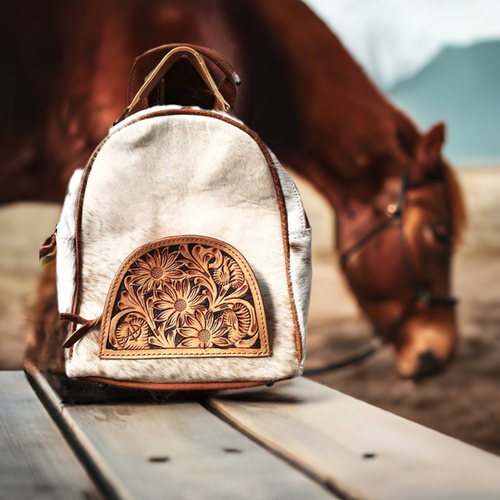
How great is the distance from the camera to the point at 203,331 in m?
0.46

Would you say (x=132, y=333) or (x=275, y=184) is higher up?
(x=275, y=184)

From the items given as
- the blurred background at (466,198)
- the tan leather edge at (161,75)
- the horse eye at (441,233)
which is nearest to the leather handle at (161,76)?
the tan leather edge at (161,75)

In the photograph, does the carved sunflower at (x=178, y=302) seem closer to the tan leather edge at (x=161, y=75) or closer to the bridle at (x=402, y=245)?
the tan leather edge at (x=161, y=75)

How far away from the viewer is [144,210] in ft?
1.60

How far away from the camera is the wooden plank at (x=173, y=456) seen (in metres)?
0.28

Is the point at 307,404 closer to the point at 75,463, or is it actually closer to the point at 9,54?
the point at 75,463

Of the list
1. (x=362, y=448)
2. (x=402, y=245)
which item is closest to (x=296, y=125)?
(x=402, y=245)

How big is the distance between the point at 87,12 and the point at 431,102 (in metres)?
0.85

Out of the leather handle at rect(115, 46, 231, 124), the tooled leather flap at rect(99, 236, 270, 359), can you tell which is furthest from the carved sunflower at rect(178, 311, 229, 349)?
the leather handle at rect(115, 46, 231, 124)

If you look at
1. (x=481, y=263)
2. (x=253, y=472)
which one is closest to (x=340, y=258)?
(x=481, y=263)

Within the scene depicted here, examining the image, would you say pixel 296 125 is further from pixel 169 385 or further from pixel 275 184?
pixel 169 385

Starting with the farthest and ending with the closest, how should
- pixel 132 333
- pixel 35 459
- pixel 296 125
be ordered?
pixel 296 125 < pixel 132 333 < pixel 35 459

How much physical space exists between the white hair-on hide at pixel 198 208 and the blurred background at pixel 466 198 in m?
0.81

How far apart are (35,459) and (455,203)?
1268 mm
